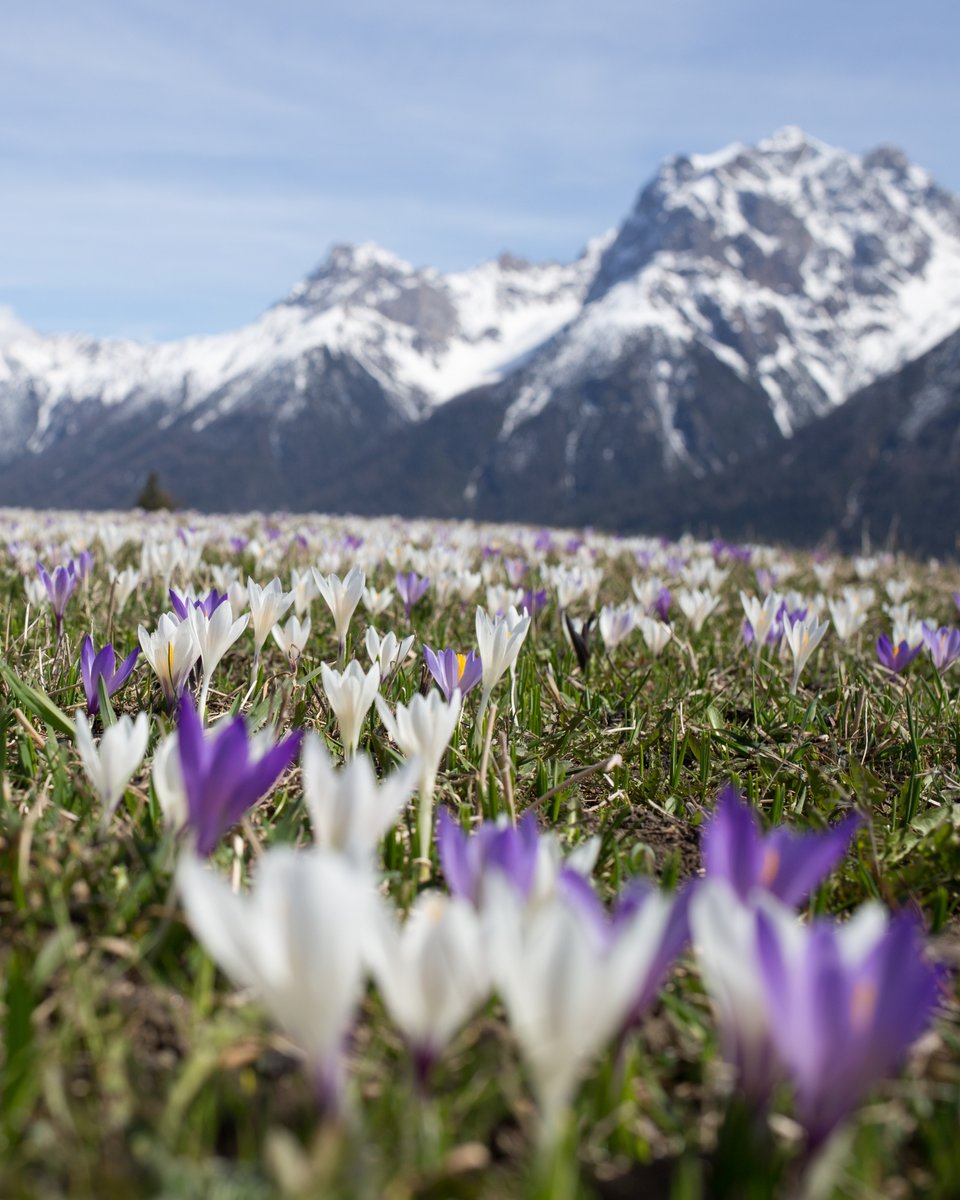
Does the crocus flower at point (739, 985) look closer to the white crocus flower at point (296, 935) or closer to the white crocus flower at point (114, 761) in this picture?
the white crocus flower at point (296, 935)

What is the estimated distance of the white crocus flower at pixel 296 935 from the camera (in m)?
0.84

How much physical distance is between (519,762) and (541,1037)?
5.64 ft

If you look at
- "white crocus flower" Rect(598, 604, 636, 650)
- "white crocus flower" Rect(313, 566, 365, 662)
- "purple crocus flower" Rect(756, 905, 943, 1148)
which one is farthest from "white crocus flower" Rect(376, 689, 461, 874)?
"white crocus flower" Rect(598, 604, 636, 650)

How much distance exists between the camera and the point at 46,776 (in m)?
2.03

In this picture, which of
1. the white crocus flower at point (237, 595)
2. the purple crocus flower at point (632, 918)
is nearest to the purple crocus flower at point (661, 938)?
the purple crocus flower at point (632, 918)

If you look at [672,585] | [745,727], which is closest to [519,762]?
[745,727]

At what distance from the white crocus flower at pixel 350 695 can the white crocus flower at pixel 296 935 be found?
3.36ft

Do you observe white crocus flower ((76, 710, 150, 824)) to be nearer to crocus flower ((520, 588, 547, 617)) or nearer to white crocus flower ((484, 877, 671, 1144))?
white crocus flower ((484, 877, 671, 1144))

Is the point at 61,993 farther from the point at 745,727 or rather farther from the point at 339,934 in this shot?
the point at 745,727

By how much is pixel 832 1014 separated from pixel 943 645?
282 cm

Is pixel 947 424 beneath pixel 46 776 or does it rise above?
above

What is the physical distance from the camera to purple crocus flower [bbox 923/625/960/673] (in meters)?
3.34

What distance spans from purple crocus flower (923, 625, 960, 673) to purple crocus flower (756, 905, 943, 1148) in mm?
2709

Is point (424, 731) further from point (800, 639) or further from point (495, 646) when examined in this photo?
point (800, 639)
